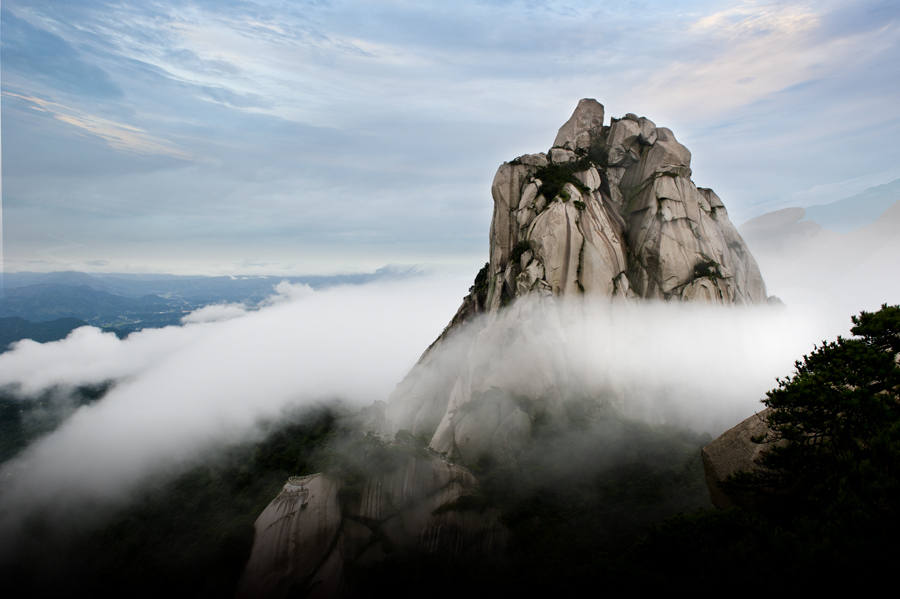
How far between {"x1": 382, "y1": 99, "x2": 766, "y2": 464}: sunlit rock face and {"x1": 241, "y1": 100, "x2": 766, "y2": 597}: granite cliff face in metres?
0.15

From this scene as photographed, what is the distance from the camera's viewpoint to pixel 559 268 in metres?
41.8

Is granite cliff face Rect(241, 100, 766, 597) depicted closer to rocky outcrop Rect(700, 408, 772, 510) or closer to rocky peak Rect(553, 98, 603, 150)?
rocky peak Rect(553, 98, 603, 150)

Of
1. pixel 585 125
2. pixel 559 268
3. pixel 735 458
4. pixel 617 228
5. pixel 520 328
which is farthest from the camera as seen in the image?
pixel 585 125

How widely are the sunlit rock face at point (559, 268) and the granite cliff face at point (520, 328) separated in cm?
15

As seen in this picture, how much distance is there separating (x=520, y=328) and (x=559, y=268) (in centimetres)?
801

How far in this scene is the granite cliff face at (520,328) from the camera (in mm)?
25109

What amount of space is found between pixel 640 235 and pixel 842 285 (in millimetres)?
162112

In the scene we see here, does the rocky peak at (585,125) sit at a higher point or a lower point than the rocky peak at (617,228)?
higher

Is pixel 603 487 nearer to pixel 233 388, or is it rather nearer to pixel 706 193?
pixel 706 193

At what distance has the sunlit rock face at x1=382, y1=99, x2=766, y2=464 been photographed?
37.8 m

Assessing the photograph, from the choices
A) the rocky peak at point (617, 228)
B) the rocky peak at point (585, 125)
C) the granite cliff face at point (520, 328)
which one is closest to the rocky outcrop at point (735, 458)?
the granite cliff face at point (520, 328)

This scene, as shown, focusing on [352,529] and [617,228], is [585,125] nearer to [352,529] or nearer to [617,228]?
[617,228]

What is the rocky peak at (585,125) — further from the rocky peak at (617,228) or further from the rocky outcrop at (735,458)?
the rocky outcrop at (735,458)

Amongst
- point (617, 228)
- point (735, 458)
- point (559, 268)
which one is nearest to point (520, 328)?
point (559, 268)
